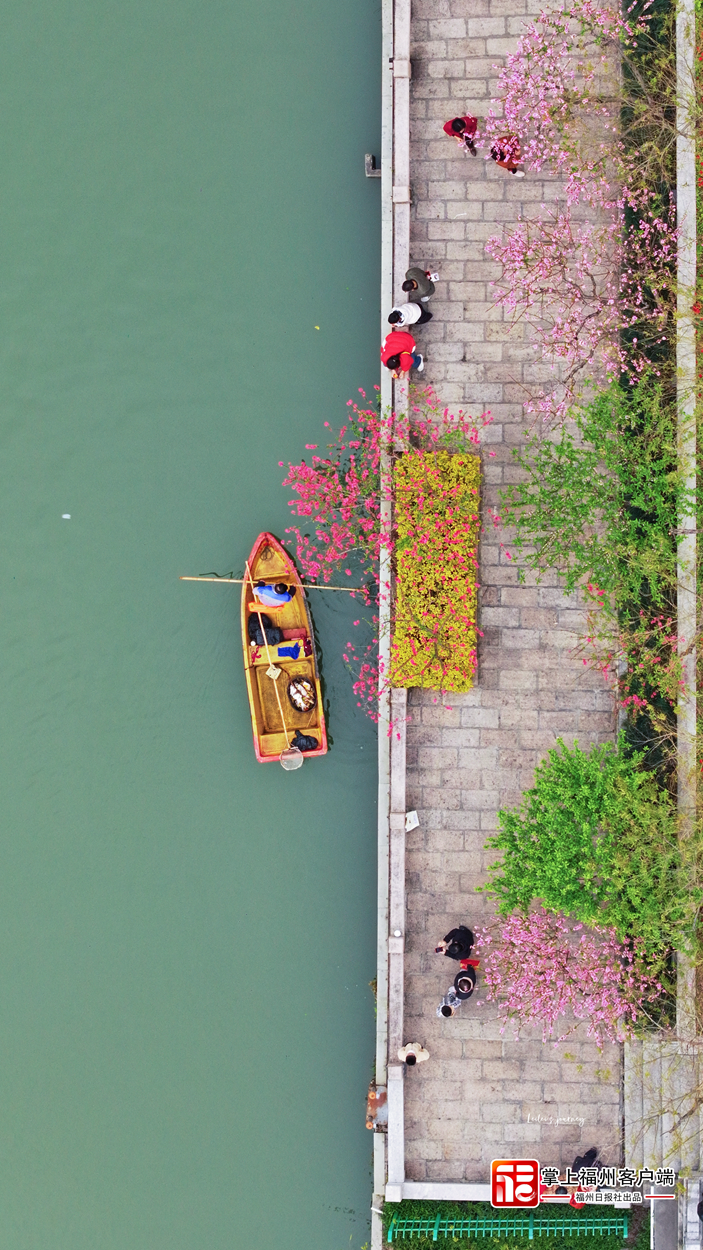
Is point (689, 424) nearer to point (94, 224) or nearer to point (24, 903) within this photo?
point (94, 224)

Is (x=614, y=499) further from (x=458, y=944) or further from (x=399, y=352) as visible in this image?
(x=458, y=944)

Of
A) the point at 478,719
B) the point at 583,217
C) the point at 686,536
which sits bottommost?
the point at 478,719

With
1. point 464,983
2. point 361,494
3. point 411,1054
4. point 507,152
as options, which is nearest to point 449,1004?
point 464,983

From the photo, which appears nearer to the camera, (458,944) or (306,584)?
(458,944)

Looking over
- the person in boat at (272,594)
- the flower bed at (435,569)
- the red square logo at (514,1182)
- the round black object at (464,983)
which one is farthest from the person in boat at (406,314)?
the red square logo at (514,1182)

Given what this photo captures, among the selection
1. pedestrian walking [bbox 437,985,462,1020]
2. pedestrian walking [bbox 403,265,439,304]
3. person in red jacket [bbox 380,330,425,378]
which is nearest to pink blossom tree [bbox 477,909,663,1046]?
pedestrian walking [bbox 437,985,462,1020]

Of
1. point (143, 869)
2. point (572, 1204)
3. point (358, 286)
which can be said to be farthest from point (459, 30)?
point (572, 1204)

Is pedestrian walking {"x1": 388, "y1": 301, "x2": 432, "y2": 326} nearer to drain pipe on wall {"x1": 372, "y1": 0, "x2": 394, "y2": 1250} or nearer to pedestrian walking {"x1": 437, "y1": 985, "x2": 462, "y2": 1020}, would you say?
drain pipe on wall {"x1": 372, "y1": 0, "x2": 394, "y2": 1250}
